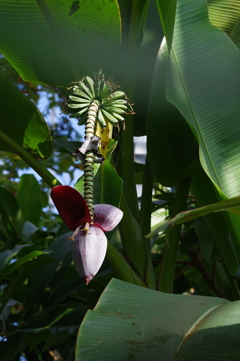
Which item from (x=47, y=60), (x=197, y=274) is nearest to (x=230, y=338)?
(x=47, y=60)

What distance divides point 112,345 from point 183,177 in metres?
0.57

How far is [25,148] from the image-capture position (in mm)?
836

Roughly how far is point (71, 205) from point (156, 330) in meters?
0.19

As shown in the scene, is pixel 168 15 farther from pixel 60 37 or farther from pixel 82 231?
pixel 82 231

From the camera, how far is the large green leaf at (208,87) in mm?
740

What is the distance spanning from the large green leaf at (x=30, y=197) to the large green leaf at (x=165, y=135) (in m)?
0.74

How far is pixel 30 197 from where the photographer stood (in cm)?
153

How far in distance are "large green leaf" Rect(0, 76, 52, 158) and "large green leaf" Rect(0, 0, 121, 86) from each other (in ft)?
0.25

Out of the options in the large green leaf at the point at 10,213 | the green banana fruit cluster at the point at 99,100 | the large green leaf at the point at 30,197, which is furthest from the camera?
the large green leaf at the point at 30,197

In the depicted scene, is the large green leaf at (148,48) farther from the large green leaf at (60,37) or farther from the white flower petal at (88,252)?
the white flower petal at (88,252)

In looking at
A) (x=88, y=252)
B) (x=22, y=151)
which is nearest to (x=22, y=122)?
(x=22, y=151)

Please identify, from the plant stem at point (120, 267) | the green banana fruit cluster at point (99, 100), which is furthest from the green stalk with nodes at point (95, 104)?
the plant stem at point (120, 267)

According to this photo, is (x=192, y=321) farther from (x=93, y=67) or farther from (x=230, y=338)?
(x=93, y=67)

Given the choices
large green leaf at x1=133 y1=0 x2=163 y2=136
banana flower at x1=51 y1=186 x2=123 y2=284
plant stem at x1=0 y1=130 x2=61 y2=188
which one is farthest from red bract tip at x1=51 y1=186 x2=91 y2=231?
large green leaf at x1=133 y1=0 x2=163 y2=136
